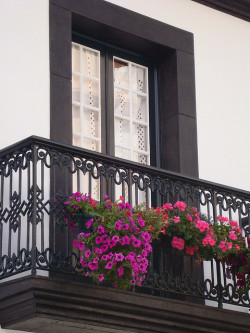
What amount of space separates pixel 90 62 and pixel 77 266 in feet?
10.3

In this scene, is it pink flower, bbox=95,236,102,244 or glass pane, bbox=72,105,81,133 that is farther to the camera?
glass pane, bbox=72,105,81,133

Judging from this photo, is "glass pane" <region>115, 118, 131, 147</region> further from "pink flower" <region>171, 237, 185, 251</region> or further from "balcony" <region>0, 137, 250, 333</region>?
"pink flower" <region>171, 237, 185, 251</region>

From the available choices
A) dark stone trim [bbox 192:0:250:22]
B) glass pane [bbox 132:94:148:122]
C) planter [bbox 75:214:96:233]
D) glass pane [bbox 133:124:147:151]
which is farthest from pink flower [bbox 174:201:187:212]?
dark stone trim [bbox 192:0:250:22]

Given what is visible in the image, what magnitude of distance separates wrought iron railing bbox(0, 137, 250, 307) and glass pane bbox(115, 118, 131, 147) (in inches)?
24.1

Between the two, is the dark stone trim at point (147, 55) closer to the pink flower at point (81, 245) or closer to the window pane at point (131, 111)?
the window pane at point (131, 111)

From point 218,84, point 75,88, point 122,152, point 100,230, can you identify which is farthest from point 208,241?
point 218,84

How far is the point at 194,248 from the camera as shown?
11328 mm

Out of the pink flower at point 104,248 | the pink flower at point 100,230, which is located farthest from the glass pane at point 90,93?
the pink flower at point 104,248

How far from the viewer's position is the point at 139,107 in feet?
43.3

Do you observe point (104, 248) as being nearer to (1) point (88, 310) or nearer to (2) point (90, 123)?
(1) point (88, 310)

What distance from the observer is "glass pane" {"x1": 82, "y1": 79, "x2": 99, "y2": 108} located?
41.2 ft

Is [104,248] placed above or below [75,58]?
below

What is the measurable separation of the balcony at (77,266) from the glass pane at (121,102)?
101 cm

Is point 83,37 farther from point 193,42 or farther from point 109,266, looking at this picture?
point 109,266
